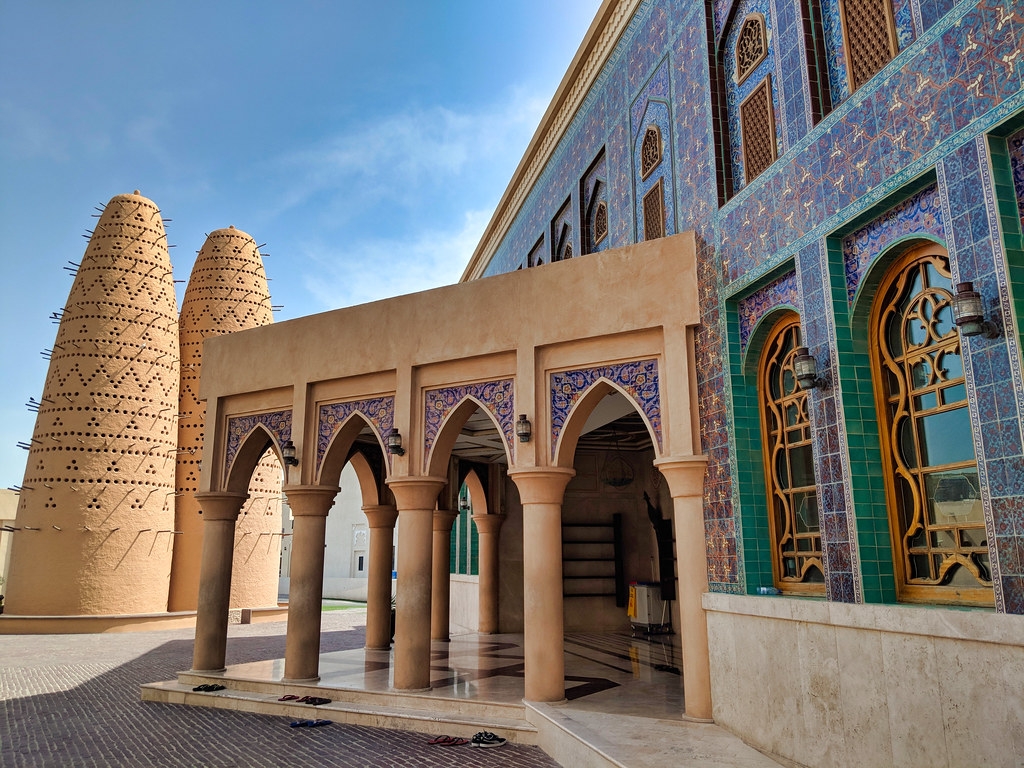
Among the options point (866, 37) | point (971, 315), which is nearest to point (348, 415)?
point (866, 37)

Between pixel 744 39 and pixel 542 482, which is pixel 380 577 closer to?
pixel 542 482

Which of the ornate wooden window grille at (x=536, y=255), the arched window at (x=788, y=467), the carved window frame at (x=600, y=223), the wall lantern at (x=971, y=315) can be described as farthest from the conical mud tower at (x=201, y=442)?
the wall lantern at (x=971, y=315)

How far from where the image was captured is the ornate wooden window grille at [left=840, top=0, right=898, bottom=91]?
5.62m

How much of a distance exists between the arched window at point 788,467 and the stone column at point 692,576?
2.34ft

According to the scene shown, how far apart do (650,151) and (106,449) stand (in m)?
20.0

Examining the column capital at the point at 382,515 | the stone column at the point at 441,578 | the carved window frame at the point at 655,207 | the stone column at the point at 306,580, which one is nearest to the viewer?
the carved window frame at the point at 655,207

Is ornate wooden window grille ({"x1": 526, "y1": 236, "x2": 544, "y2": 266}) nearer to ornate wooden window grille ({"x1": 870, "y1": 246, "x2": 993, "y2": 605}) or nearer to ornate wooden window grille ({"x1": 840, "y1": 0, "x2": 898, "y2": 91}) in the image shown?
ornate wooden window grille ({"x1": 840, "y1": 0, "x2": 898, "y2": 91})

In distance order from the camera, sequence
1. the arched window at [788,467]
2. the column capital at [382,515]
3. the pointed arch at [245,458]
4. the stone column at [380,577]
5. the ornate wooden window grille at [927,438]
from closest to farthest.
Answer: the ornate wooden window grille at [927,438] → the arched window at [788,467] → the pointed arch at [245,458] → the stone column at [380,577] → the column capital at [382,515]

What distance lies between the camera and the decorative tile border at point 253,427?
1063 cm

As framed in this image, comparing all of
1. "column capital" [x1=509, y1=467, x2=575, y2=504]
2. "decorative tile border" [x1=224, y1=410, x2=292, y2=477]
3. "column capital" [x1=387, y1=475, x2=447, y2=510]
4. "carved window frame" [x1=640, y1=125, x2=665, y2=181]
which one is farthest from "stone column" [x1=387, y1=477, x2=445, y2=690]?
"carved window frame" [x1=640, y1=125, x2=665, y2=181]

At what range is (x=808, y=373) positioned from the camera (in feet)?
19.5

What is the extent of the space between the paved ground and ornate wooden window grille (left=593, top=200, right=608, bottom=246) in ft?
24.1

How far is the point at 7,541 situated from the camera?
36.1 metres

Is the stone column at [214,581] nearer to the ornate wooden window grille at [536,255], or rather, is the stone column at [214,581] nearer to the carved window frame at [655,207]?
the carved window frame at [655,207]
